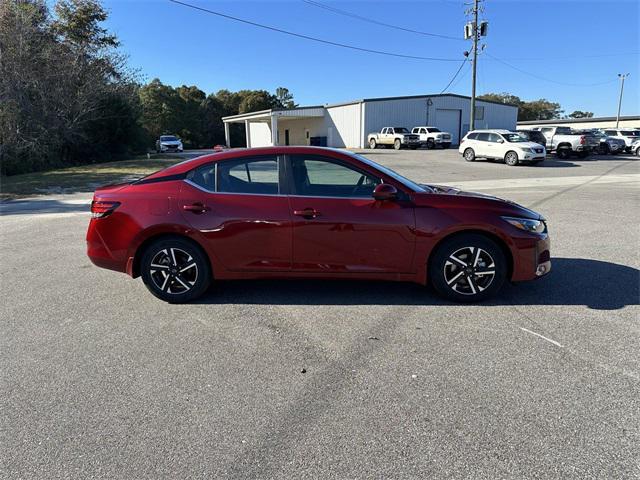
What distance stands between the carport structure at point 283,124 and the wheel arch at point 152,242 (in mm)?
38698

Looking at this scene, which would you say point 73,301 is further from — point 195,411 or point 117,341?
point 195,411

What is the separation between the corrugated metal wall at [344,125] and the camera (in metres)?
40.8

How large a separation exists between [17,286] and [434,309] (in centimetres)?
481

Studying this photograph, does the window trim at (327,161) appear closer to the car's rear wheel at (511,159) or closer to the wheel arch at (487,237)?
the wheel arch at (487,237)

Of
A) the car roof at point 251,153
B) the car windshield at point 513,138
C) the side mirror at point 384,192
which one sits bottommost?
the side mirror at point 384,192

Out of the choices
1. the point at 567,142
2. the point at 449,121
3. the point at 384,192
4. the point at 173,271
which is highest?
the point at 449,121

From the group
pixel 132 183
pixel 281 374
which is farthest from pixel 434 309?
pixel 132 183

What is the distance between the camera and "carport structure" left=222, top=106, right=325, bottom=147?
142 feet

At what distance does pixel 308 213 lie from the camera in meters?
4.27

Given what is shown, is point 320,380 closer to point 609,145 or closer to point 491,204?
point 491,204

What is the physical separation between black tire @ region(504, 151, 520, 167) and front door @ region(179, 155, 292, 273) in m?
21.5

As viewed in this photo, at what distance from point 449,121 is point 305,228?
43.5 m

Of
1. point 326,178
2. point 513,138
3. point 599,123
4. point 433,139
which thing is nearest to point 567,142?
point 513,138

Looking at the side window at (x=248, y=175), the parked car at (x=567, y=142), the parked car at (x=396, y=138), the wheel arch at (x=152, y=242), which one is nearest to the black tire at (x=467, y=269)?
the side window at (x=248, y=175)
